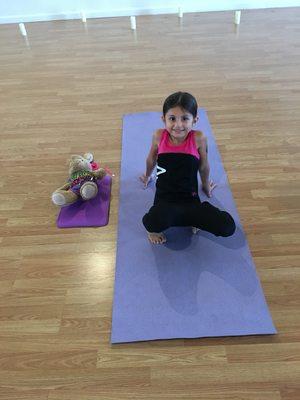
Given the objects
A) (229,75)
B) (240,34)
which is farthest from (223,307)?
(240,34)

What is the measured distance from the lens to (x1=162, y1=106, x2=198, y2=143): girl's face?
1363 millimetres

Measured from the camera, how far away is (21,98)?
2.74 metres

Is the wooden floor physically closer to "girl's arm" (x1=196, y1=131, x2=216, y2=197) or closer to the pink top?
"girl's arm" (x1=196, y1=131, x2=216, y2=197)

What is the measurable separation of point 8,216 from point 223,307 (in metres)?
1.15

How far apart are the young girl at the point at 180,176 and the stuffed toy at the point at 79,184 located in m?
0.35

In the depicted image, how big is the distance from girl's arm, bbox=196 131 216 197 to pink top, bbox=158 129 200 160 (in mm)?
25

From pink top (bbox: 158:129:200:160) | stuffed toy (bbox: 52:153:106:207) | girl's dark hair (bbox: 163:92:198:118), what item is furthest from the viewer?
stuffed toy (bbox: 52:153:106:207)

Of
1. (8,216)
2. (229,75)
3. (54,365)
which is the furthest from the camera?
(229,75)

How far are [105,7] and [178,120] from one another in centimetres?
355

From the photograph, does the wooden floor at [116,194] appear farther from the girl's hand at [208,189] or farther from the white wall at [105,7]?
the white wall at [105,7]

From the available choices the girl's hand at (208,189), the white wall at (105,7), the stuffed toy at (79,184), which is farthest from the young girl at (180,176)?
the white wall at (105,7)

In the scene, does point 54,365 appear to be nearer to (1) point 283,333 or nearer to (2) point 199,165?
(1) point 283,333

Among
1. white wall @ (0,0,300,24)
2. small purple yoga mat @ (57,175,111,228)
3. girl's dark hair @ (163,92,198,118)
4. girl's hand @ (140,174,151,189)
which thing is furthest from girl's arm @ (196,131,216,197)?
white wall @ (0,0,300,24)

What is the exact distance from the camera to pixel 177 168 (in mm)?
1490
